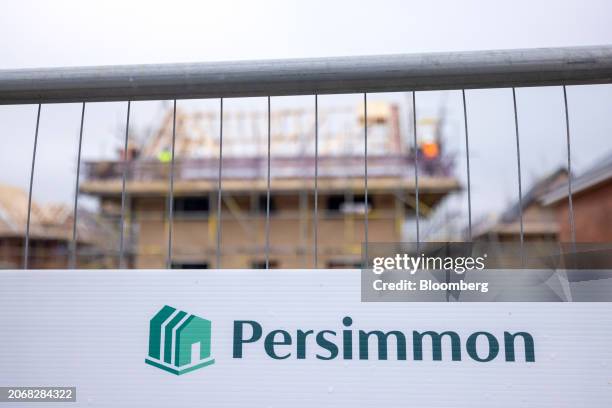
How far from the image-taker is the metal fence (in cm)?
176

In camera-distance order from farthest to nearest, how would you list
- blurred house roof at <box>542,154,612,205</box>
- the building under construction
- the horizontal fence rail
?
the building under construction < blurred house roof at <box>542,154,612,205</box> < the horizontal fence rail

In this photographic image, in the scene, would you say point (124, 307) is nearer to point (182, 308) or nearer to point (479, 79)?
point (182, 308)

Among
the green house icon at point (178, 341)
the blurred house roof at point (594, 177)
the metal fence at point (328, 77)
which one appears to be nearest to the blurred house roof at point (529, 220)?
the blurred house roof at point (594, 177)

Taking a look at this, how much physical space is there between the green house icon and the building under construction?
15282 mm

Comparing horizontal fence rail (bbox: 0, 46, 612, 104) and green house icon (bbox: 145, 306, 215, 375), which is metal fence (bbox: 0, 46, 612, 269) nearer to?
horizontal fence rail (bbox: 0, 46, 612, 104)

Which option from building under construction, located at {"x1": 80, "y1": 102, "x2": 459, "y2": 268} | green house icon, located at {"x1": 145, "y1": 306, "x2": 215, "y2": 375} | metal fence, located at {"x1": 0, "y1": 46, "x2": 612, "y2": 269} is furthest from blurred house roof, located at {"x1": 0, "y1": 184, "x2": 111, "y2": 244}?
green house icon, located at {"x1": 145, "y1": 306, "x2": 215, "y2": 375}

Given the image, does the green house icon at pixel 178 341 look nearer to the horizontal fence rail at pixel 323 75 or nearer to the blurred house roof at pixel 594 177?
the horizontal fence rail at pixel 323 75

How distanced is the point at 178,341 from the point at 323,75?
37.7 inches

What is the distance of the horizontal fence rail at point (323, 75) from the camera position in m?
1.76

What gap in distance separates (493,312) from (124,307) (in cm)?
116

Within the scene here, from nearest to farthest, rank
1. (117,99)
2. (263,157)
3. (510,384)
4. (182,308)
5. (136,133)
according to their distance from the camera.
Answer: (510,384) < (182,308) < (117,99) < (263,157) < (136,133)

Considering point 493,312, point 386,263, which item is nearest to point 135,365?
point 386,263

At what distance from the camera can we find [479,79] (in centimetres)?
179

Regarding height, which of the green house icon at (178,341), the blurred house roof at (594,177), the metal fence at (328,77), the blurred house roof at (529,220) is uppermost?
the blurred house roof at (529,220)
